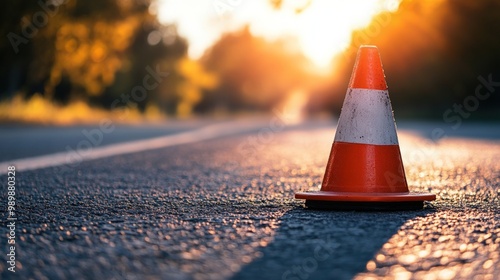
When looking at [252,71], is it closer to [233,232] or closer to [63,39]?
[63,39]

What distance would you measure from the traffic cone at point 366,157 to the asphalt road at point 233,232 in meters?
0.15

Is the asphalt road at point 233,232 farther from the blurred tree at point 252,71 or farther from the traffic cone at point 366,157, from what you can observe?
the blurred tree at point 252,71

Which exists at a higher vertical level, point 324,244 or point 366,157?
point 366,157

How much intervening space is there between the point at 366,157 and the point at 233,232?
5.38 ft

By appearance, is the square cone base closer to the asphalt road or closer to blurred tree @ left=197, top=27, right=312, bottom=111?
the asphalt road

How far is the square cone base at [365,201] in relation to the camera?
201 inches

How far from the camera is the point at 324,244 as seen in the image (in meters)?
3.80

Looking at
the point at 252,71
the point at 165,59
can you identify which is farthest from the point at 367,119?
the point at 252,71

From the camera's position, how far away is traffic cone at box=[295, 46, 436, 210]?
5.20 metres

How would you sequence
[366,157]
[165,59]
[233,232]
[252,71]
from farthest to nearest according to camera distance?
[252,71], [165,59], [366,157], [233,232]

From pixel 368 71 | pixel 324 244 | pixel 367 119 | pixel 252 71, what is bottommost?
pixel 324 244

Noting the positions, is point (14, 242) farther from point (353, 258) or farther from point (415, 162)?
point (415, 162)

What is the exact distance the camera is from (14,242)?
12.8 feet

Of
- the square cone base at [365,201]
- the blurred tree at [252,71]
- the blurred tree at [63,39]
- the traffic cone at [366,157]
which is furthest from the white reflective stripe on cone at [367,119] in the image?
the blurred tree at [252,71]
